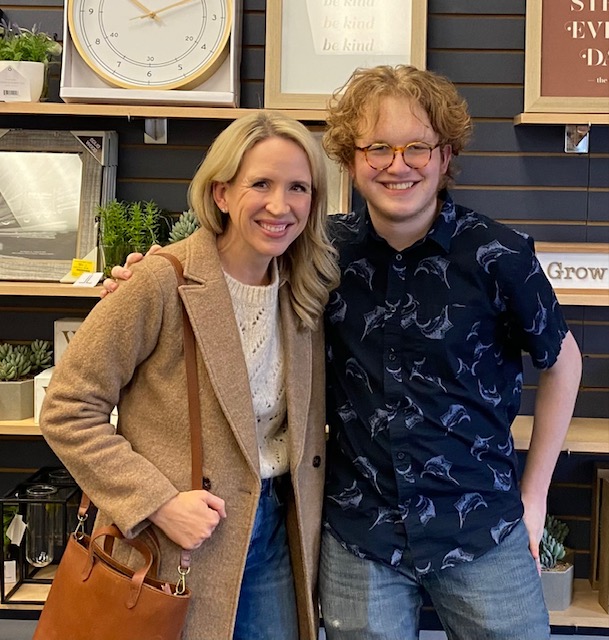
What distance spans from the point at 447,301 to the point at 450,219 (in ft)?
0.54

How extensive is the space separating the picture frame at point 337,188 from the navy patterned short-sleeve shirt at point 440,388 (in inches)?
28.8

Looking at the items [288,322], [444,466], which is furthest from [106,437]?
[444,466]

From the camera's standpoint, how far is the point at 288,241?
1435 mm

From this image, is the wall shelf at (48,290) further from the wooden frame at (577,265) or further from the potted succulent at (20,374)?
the wooden frame at (577,265)

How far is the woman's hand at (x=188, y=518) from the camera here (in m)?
1.36

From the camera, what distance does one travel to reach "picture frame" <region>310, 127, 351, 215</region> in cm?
227

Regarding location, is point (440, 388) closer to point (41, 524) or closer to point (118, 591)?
point (118, 591)

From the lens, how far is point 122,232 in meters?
2.17

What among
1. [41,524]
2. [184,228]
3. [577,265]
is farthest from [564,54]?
[41,524]

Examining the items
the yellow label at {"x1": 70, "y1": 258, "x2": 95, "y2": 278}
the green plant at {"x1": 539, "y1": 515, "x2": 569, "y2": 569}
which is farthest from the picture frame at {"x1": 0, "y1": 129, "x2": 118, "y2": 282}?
the green plant at {"x1": 539, "y1": 515, "x2": 569, "y2": 569}

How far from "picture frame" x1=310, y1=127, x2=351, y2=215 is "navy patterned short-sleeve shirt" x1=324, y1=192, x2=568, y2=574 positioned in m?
0.73

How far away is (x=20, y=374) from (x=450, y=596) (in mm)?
1394

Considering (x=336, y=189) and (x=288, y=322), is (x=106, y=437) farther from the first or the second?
(x=336, y=189)

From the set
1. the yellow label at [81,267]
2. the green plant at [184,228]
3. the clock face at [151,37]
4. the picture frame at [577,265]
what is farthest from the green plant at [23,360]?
the picture frame at [577,265]
